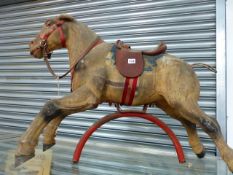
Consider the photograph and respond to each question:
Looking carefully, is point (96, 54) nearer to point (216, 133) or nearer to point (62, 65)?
point (216, 133)

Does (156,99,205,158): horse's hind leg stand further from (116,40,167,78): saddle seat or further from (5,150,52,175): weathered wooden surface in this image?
(5,150,52,175): weathered wooden surface

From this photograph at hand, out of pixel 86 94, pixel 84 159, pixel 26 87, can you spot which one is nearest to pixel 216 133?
pixel 86 94

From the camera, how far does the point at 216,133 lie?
3.21ft

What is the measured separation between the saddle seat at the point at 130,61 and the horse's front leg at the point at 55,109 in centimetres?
12

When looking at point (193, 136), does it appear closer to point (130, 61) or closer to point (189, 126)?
point (189, 126)

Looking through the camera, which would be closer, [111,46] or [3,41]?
[111,46]

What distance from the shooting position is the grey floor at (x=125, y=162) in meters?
1.10

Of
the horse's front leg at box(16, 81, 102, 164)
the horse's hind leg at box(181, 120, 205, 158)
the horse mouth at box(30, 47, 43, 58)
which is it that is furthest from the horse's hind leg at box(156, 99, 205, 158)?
the horse mouth at box(30, 47, 43, 58)

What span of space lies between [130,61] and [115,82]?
0.10 m

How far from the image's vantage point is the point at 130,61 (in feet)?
3.35

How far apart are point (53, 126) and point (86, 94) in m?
0.23

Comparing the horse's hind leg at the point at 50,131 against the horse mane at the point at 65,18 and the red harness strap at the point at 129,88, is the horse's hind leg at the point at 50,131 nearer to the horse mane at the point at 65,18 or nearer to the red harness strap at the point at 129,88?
the red harness strap at the point at 129,88

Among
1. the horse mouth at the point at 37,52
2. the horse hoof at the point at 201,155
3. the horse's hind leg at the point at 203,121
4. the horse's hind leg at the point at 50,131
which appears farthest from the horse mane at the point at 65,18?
the horse hoof at the point at 201,155

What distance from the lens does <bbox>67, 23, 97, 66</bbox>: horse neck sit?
1.09 m
